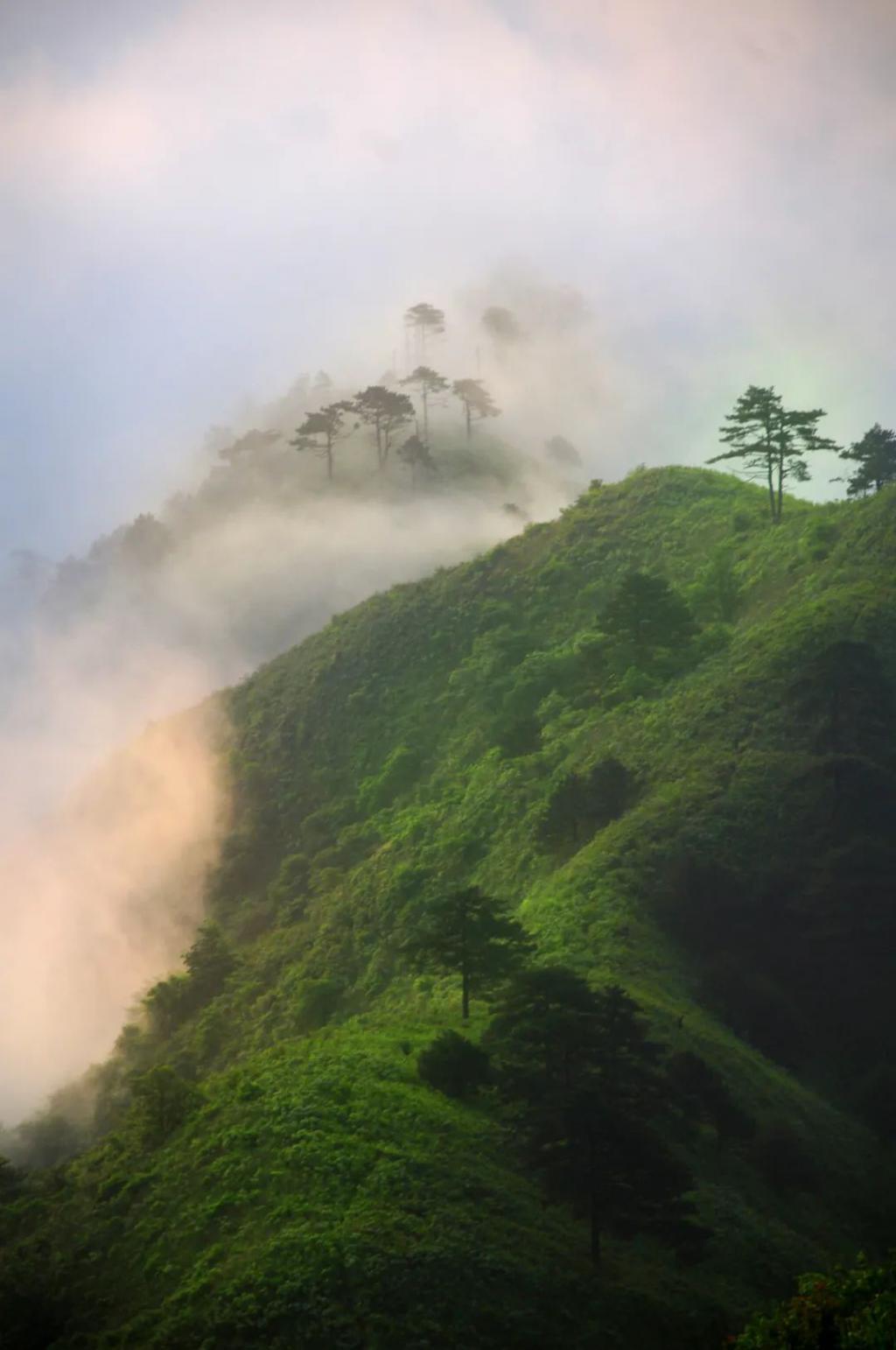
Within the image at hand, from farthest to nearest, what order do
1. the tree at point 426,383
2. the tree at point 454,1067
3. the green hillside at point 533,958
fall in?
the tree at point 426,383, the tree at point 454,1067, the green hillside at point 533,958

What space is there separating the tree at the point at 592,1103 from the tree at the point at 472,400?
471ft

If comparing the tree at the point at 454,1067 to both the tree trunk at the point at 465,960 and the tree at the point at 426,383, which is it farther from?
the tree at the point at 426,383

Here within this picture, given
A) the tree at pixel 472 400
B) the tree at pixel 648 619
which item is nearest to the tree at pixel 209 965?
the tree at pixel 648 619

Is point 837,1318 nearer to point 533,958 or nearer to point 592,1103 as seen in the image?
point 592,1103

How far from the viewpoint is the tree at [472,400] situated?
182250 mm

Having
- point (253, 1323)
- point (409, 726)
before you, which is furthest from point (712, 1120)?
point (409, 726)

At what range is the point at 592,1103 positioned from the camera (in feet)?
131

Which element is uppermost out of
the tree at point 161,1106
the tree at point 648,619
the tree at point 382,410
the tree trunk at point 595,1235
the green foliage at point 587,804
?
the tree at point 382,410

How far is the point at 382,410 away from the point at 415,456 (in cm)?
752

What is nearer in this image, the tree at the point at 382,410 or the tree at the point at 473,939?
the tree at the point at 473,939

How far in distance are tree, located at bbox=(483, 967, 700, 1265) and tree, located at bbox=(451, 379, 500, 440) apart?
143527 millimetres

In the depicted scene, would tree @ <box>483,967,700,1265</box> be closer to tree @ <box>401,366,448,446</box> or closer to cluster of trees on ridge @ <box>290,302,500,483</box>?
cluster of trees on ridge @ <box>290,302,500,483</box>

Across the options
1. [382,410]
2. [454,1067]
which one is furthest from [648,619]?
[382,410]

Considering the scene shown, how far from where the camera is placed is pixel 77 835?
11981 centimetres
